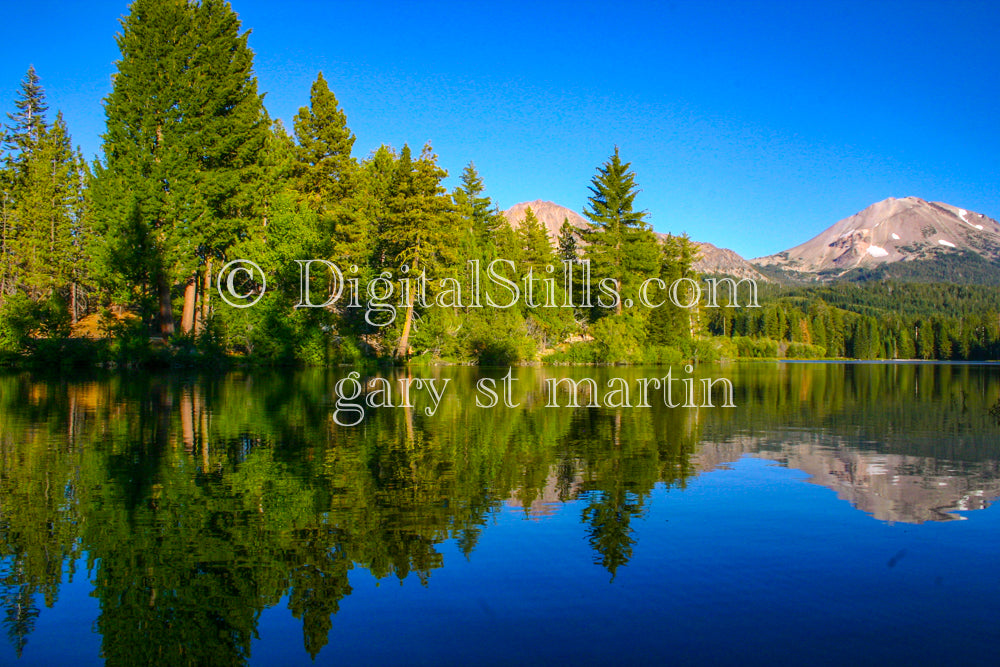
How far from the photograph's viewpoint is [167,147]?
3291cm

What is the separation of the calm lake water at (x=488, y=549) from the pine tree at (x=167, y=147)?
2181cm

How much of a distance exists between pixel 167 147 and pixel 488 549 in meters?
33.1

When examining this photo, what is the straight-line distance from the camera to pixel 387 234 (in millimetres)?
42844

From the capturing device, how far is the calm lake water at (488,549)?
4336 millimetres

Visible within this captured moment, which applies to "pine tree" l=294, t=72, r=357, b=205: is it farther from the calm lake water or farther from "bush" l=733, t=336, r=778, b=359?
"bush" l=733, t=336, r=778, b=359

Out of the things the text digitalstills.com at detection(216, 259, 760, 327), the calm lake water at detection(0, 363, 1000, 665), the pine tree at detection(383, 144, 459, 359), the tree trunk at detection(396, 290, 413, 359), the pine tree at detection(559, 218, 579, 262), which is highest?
the pine tree at detection(559, 218, 579, 262)

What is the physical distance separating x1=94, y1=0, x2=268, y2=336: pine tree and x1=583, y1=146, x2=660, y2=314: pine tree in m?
33.8

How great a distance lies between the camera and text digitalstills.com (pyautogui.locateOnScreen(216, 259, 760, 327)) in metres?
39.4

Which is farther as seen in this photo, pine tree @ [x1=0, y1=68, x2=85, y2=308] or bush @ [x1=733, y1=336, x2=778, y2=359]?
bush @ [x1=733, y1=336, x2=778, y2=359]

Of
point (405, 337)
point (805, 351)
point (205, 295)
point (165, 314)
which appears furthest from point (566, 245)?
point (805, 351)

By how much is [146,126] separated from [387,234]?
48.1 ft

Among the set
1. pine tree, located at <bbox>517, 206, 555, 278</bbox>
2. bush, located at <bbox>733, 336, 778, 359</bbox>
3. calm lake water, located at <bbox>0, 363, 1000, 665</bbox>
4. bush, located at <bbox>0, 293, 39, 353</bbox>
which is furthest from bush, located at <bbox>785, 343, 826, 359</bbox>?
calm lake water, located at <bbox>0, 363, 1000, 665</bbox>

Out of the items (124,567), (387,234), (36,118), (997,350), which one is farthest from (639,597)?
(997,350)

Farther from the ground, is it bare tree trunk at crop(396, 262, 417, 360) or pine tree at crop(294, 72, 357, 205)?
pine tree at crop(294, 72, 357, 205)
